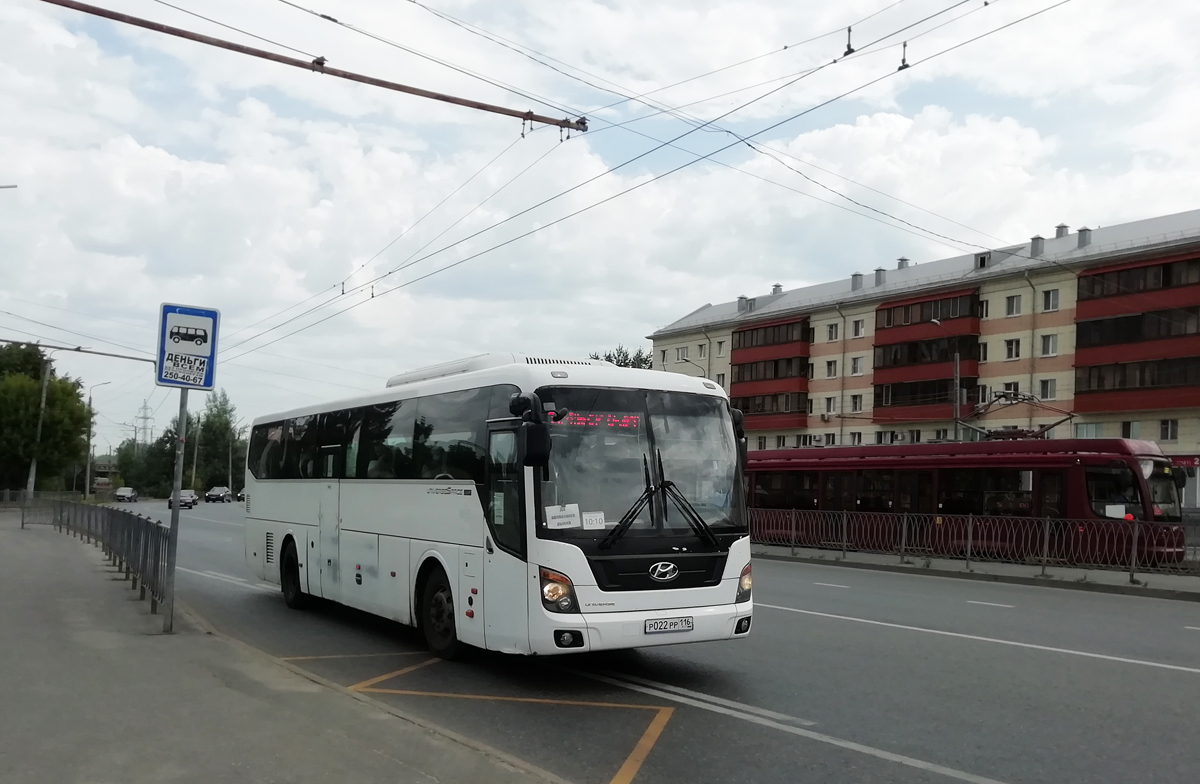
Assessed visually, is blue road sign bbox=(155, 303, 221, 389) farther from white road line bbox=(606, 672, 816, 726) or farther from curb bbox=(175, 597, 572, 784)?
white road line bbox=(606, 672, 816, 726)

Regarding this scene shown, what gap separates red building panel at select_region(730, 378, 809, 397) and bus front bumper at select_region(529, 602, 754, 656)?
216 feet

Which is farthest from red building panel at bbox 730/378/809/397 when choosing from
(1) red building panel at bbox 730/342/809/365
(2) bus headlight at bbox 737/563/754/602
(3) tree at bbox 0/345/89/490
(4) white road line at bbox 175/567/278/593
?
(2) bus headlight at bbox 737/563/754/602

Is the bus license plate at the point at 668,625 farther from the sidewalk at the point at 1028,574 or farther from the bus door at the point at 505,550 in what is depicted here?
the sidewalk at the point at 1028,574

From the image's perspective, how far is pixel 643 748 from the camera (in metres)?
6.99

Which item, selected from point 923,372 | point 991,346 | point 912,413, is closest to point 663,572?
point 991,346

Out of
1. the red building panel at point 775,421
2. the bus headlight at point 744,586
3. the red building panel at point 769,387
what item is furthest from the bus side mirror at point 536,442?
the red building panel at point 769,387

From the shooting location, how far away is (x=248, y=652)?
1002 centimetres

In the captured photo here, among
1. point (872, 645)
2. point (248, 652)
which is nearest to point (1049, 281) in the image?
point (872, 645)

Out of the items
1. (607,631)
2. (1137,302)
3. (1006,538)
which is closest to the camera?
(607,631)

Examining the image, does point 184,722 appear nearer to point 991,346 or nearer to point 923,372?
point 991,346

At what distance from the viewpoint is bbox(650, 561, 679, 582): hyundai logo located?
880 centimetres

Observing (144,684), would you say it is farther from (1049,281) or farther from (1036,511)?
(1049,281)

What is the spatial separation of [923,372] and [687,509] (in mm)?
57871

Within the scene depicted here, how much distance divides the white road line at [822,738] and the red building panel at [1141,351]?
4888 centimetres
